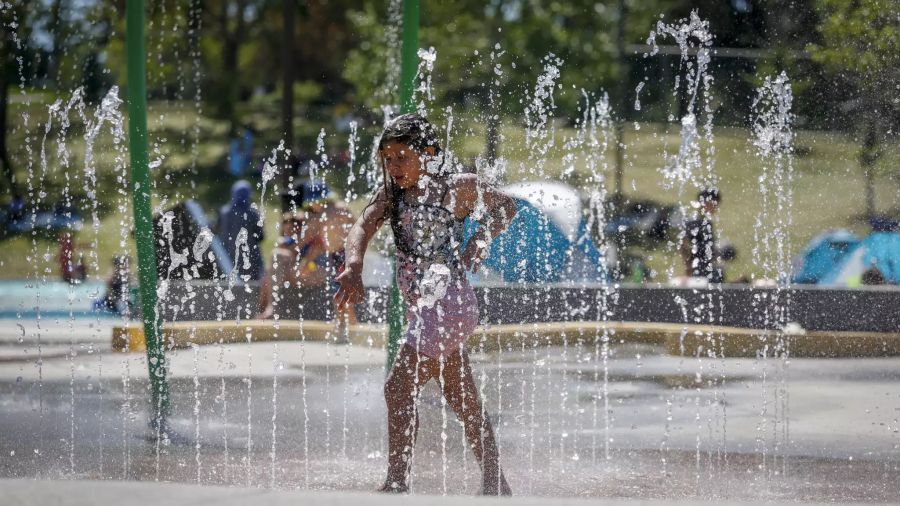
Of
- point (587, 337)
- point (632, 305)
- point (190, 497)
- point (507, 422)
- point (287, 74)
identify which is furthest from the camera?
point (287, 74)

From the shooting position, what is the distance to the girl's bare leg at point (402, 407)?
4090 mm

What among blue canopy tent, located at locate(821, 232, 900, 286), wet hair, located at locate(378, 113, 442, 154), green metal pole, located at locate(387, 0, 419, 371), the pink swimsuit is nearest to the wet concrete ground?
green metal pole, located at locate(387, 0, 419, 371)

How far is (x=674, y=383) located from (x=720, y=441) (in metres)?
1.16

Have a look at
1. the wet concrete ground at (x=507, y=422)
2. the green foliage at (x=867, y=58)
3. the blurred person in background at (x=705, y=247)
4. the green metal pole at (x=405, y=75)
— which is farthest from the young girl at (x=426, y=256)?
the green foliage at (x=867, y=58)

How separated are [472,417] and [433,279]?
1.57ft

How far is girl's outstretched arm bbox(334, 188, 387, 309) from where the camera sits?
3.82 metres

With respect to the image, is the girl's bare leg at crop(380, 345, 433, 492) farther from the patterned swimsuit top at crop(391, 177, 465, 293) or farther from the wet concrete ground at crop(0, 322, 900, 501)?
the wet concrete ground at crop(0, 322, 900, 501)

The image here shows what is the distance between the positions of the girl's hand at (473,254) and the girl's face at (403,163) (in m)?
0.26

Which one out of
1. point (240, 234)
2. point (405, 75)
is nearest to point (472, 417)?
point (405, 75)

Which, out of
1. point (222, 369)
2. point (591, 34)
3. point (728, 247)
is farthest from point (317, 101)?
point (222, 369)

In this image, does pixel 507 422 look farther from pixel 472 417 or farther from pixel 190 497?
pixel 190 497

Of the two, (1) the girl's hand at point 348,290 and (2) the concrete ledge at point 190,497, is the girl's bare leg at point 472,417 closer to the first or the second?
(1) the girl's hand at point 348,290

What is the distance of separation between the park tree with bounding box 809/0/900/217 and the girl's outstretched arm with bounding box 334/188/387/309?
18.0ft

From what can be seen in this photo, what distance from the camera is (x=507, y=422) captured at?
232 inches
